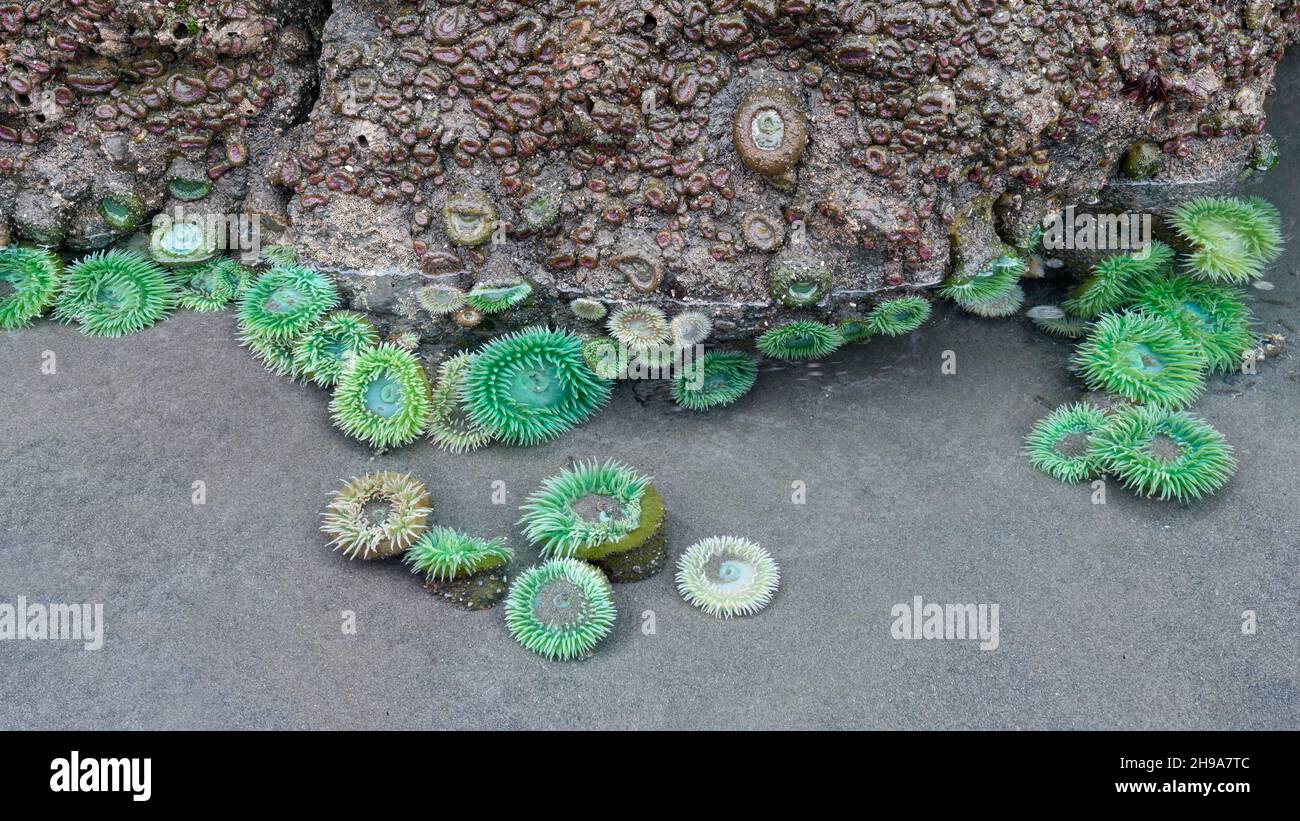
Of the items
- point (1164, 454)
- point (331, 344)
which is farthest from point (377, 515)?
point (1164, 454)

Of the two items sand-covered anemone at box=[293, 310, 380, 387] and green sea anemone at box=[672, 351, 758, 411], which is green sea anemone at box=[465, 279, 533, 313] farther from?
green sea anemone at box=[672, 351, 758, 411]

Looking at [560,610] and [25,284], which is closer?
[560,610]

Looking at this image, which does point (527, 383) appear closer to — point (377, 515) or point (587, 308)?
point (587, 308)

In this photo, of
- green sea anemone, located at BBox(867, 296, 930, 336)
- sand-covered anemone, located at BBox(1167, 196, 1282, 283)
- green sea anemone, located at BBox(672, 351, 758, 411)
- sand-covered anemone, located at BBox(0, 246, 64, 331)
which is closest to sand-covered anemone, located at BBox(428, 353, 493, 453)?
green sea anemone, located at BBox(672, 351, 758, 411)

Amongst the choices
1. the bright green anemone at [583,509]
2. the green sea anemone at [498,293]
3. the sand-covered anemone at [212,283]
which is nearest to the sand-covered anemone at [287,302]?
the sand-covered anemone at [212,283]

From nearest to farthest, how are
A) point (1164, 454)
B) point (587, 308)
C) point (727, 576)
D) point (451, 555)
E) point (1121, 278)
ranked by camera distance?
point (451, 555) → point (727, 576) → point (1164, 454) → point (587, 308) → point (1121, 278)

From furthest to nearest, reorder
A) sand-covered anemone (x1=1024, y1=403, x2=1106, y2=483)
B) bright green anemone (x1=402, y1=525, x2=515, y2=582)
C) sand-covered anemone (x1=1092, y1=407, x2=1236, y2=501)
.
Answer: sand-covered anemone (x1=1024, y1=403, x2=1106, y2=483), sand-covered anemone (x1=1092, y1=407, x2=1236, y2=501), bright green anemone (x1=402, y1=525, x2=515, y2=582)
